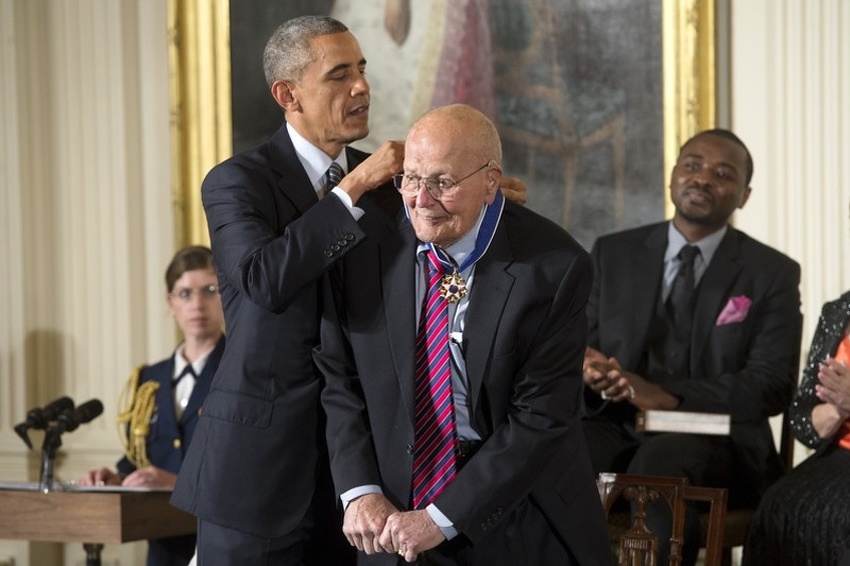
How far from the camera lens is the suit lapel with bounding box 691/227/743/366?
4.71 m

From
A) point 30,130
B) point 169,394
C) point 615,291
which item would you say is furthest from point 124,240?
point 615,291

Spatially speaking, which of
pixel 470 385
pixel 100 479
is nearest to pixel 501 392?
pixel 470 385

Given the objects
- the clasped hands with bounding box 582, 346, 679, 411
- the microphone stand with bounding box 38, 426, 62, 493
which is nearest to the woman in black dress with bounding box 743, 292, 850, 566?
the clasped hands with bounding box 582, 346, 679, 411

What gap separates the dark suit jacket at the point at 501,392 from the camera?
9.46 ft

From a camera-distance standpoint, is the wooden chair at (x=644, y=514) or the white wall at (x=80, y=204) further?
the white wall at (x=80, y=204)

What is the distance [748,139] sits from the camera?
18.0ft

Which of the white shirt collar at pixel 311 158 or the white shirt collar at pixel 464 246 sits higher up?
the white shirt collar at pixel 311 158

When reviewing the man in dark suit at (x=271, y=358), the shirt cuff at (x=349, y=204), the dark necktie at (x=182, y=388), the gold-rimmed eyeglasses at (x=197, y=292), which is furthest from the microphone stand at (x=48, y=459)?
the shirt cuff at (x=349, y=204)

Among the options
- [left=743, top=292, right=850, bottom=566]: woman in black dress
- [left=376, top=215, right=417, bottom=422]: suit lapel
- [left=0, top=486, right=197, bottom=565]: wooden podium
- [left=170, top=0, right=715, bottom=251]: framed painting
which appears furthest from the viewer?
[left=170, top=0, right=715, bottom=251]: framed painting

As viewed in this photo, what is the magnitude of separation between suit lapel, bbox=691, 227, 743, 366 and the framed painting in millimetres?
842

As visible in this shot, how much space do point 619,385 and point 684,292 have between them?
1.93 feet

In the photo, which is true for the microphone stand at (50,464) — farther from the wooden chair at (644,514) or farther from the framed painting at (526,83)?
the wooden chair at (644,514)

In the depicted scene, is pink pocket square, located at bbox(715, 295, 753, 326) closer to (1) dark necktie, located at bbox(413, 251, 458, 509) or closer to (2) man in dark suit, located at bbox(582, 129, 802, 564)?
(2) man in dark suit, located at bbox(582, 129, 802, 564)

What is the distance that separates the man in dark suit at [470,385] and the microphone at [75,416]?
79.8 inches
